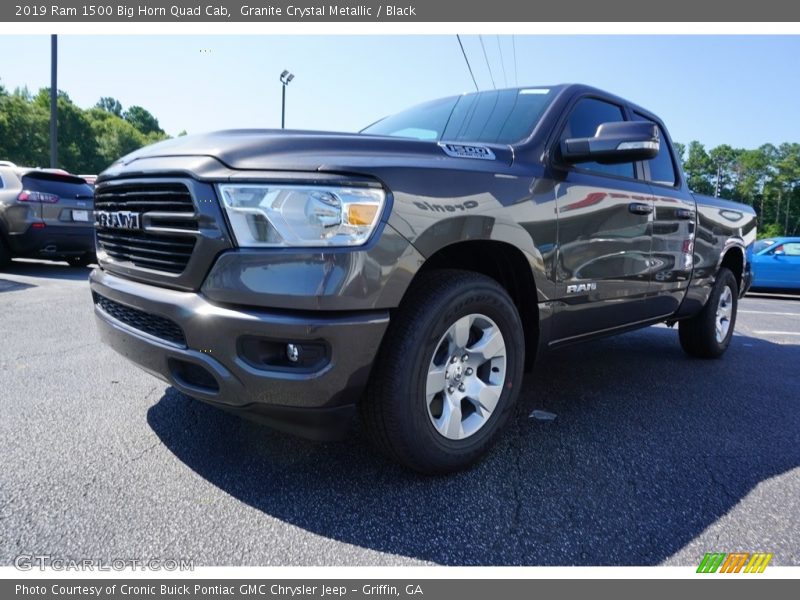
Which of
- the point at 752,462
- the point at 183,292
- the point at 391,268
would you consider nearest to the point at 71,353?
the point at 183,292

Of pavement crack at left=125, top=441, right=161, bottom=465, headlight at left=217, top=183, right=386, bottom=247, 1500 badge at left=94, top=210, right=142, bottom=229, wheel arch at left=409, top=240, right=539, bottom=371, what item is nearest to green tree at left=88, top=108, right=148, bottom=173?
1500 badge at left=94, top=210, right=142, bottom=229

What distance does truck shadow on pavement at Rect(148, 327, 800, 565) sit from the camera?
1.77 m

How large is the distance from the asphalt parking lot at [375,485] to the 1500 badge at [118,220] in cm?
96

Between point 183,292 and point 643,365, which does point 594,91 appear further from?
point 183,292

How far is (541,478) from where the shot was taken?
2.18 metres

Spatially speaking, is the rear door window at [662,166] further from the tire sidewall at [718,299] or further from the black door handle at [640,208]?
the tire sidewall at [718,299]

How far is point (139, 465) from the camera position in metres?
2.14

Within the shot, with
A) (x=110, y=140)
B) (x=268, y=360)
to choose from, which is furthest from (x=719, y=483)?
(x=110, y=140)

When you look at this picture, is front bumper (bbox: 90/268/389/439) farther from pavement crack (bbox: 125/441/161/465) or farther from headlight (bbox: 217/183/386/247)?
pavement crack (bbox: 125/441/161/465)

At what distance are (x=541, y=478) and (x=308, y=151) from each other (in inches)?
63.3

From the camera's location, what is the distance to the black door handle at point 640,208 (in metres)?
3.04

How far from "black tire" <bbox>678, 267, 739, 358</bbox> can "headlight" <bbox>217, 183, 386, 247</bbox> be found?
373 cm

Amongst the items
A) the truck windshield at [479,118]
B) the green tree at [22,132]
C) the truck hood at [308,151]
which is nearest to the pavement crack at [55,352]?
the truck hood at [308,151]
